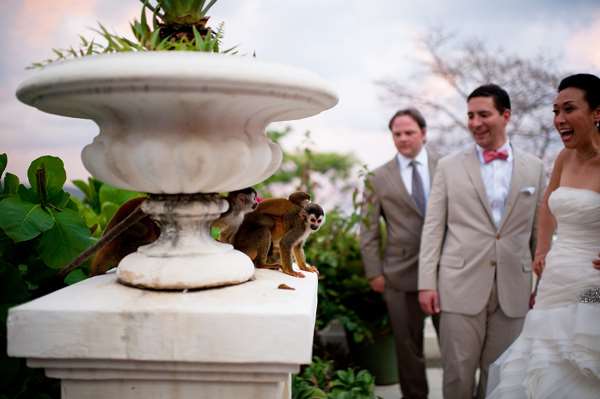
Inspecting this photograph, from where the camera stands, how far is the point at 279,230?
1769 millimetres

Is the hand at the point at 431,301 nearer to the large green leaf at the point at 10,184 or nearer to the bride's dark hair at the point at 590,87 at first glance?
the bride's dark hair at the point at 590,87

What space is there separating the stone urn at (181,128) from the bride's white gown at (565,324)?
1910 mm

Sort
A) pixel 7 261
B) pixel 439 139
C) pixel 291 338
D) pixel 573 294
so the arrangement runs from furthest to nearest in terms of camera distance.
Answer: pixel 439 139 → pixel 573 294 → pixel 7 261 → pixel 291 338

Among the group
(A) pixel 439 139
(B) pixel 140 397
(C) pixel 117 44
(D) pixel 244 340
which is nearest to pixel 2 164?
(C) pixel 117 44

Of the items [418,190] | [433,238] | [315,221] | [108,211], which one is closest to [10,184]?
[108,211]

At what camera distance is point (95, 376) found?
4.57 feet

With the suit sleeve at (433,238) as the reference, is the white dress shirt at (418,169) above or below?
above

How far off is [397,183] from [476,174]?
73 centimetres

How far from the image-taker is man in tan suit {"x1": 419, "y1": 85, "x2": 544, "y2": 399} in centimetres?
353

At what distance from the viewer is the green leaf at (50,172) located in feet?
6.20

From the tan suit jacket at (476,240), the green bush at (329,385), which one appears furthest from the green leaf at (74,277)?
the tan suit jacket at (476,240)

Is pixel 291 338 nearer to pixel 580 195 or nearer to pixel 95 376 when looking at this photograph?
pixel 95 376

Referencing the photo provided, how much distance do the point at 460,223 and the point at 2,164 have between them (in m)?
2.77

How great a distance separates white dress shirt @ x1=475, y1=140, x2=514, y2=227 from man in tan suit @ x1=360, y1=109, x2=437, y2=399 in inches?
25.1
